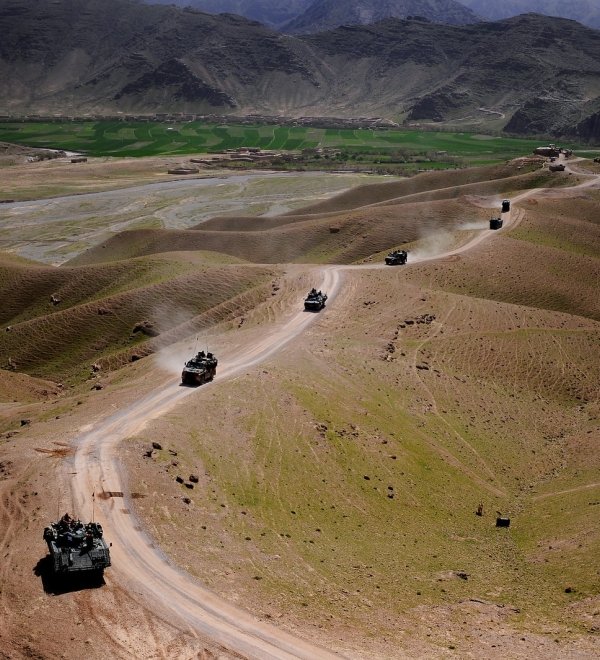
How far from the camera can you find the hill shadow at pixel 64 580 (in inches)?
1085

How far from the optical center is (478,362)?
65.9 m

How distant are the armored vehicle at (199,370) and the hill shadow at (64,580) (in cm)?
2275

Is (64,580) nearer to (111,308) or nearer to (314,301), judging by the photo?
(314,301)

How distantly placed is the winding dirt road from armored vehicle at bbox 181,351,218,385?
1437 millimetres

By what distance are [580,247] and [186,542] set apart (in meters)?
87.2

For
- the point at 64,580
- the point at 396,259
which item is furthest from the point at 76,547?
the point at 396,259

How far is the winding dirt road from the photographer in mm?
26328

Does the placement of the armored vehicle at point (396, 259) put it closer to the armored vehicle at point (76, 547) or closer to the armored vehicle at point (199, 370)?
the armored vehicle at point (199, 370)

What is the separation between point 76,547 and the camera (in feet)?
92.4

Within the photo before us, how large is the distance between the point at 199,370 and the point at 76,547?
2351 centimetres

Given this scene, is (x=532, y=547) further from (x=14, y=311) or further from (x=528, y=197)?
(x=528, y=197)

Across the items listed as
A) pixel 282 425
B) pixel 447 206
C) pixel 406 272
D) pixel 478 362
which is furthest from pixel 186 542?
pixel 447 206

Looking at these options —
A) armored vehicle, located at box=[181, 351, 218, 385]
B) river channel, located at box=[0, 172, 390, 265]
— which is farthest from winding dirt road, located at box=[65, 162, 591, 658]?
river channel, located at box=[0, 172, 390, 265]

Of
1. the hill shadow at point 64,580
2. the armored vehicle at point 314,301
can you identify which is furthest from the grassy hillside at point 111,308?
the hill shadow at point 64,580
